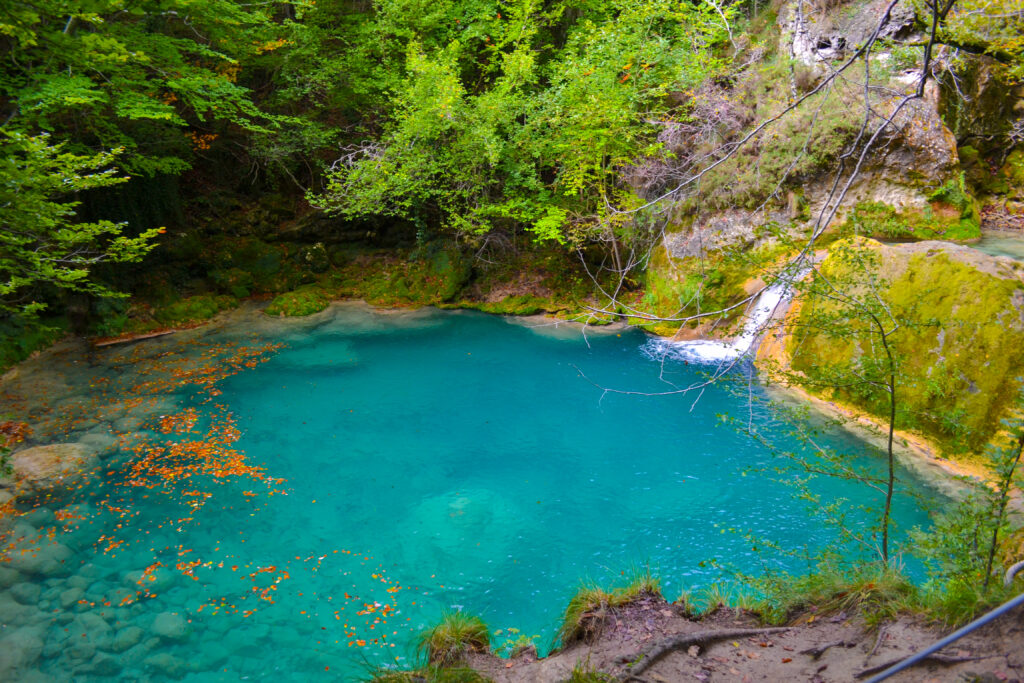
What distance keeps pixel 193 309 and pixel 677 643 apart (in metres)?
12.1

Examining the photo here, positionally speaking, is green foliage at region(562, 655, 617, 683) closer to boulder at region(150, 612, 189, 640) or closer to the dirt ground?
the dirt ground

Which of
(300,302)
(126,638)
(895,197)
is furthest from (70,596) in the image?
(895,197)

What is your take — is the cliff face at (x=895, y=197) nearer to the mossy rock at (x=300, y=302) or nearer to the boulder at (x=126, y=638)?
the mossy rock at (x=300, y=302)

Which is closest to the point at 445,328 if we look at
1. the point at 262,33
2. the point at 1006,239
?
the point at 262,33

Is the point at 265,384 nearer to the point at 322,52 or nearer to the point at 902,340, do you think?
the point at 322,52

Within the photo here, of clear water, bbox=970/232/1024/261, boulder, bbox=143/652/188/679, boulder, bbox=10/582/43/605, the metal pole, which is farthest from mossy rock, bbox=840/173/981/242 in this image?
boulder, bbox=10/582/43/605

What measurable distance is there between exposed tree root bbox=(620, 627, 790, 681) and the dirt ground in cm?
3

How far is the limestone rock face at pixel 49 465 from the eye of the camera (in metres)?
6.89

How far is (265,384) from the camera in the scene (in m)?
9.97

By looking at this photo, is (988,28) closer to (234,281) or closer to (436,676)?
(436,676)

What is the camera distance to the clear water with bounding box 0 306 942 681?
5.08 metres

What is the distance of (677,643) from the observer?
375 centimetres

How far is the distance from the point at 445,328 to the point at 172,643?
28.3ft

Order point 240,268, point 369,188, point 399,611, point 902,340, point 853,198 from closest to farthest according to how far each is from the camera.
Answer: point 399,611 < point 902,340 < point 853,198 < point 369,188 < point 240,268
